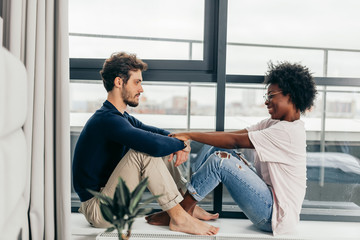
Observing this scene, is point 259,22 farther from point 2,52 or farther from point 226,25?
point 2,52

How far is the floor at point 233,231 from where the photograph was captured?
1808mm

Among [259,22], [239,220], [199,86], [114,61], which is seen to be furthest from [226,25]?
[239,220]

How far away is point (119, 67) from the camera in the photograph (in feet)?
6.25

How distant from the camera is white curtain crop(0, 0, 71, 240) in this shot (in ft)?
5.62

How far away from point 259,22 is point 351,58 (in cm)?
63

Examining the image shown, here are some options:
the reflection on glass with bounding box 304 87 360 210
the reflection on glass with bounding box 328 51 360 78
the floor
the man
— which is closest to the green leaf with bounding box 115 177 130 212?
the man

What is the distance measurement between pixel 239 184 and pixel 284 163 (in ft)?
0.85

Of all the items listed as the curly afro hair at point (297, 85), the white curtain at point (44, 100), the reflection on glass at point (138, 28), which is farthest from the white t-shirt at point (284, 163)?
the white curtain at point (44, 100)

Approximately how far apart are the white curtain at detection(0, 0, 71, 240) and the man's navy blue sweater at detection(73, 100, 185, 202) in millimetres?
98

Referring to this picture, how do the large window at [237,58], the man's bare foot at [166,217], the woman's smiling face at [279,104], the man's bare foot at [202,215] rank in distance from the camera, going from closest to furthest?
1. the woman's smiling face at [279,104]
2. the man's bare foot at [166,217]
3. the man's bare foot at [202,215]
4. the large window at [237,58]

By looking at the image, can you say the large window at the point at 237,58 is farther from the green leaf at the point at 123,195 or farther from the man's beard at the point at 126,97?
the green leaf at the point at 123,195

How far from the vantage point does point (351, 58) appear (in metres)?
2.18

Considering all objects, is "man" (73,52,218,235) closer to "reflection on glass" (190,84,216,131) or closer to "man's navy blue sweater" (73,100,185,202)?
"man's navy blue sweater" (73,100,185,202)

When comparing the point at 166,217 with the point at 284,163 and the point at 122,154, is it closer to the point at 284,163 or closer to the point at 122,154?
the point at 122,154
